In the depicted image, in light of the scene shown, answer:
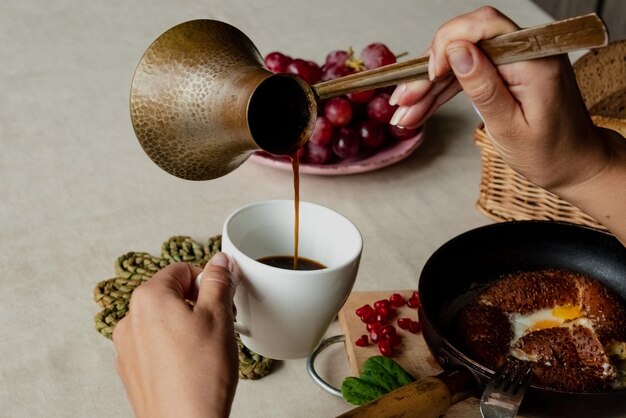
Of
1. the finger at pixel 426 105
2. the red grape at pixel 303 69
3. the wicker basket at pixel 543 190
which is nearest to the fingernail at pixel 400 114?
the finger at pixel 426 105

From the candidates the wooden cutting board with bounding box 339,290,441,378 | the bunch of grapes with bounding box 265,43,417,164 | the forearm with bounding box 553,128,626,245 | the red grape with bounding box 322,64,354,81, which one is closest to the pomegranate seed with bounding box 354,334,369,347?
the wooden cutting board with bounding box 339,290,441,378

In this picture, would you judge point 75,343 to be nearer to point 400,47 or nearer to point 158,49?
point 158,49

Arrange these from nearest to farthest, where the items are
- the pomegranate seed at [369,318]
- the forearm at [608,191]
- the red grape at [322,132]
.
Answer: the forearm at [608,191] < the pomegranate seed at [369,318] < the red grape at [322,132]

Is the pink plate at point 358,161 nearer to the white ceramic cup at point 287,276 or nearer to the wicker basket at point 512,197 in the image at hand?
the wicker basket at point 512,197

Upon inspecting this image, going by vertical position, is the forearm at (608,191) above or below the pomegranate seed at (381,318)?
above

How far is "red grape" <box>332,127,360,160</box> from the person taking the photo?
3.79 feet

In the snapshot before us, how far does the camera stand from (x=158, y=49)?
29.7 inches

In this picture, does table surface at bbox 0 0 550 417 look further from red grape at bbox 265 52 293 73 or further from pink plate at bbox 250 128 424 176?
Answer: red grape at bbox 265 52 293 73

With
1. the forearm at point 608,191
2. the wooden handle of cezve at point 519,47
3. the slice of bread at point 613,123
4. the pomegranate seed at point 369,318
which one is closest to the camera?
the wooden handle of cezve at point 519,47

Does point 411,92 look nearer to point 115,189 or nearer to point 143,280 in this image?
point 143,280

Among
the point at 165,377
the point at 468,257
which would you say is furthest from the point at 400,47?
the point at 165,377

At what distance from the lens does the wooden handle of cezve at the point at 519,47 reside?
56 centimetres

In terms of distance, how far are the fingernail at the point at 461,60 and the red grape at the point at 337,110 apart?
0.48 metres

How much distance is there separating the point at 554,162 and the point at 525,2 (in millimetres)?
1029
